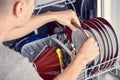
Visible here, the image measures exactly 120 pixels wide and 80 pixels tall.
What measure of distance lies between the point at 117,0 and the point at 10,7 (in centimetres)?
89

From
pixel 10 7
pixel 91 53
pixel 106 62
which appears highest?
pixel 10 7

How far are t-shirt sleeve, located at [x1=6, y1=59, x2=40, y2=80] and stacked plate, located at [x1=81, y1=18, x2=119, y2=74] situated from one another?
0.38m

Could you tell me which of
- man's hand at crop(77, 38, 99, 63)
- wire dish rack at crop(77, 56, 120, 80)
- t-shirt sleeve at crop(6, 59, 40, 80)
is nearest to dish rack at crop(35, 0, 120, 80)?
wire dish rack at crop(77, 56, 120, 80)

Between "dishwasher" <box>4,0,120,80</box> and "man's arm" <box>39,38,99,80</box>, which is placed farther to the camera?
"dishwasher" <box>4,0,120,80</box>

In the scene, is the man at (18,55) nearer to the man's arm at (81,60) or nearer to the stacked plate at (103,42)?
the man's arm at (81,60)

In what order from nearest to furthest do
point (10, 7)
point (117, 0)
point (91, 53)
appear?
point (10, 7)
point (91, 53)
point (117, 0)

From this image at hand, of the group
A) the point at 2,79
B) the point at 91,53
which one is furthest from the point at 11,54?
the point at 91,53

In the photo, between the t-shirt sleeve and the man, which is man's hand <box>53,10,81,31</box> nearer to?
the man

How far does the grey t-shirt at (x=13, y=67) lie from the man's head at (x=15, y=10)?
0.37 ft

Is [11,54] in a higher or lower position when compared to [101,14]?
higher

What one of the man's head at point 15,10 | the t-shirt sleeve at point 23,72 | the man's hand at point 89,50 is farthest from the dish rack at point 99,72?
the man's head at point 15,10

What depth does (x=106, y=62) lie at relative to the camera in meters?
1.44

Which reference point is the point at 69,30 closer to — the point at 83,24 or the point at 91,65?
the point at 83,24

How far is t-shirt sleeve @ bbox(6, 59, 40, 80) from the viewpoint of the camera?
3.48 feet
